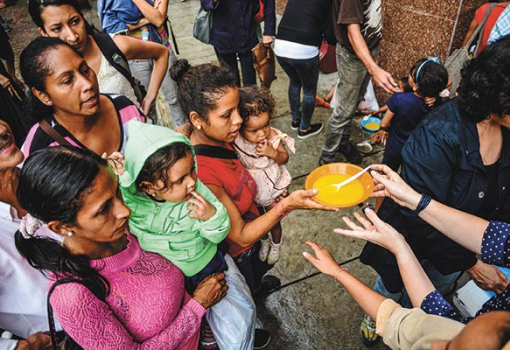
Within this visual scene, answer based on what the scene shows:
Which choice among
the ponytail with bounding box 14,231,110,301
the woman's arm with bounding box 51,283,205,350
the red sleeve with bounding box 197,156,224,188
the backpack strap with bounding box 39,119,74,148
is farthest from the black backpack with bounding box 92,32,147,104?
the woman's arm with bounding box 51,283,205,350

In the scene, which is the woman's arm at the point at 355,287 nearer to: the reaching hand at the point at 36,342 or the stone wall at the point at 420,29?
the reaching hand at the point at 36,342

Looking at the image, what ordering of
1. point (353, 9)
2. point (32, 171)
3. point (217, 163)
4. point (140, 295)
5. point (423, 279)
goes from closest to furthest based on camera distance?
point (32, 171) < point (140, 295) < point (423, 279) < point (217, 163) < point (353, 9)

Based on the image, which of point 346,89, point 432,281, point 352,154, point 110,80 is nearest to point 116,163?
point 110,80

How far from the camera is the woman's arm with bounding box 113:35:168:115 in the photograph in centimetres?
269

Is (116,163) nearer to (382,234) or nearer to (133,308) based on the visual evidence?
(133,308)

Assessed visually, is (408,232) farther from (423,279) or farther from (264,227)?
(264,227)

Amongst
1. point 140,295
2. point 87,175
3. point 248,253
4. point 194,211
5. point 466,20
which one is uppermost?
point 466,20

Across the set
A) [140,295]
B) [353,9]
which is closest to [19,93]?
[140,295]

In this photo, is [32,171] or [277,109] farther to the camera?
[277,109]

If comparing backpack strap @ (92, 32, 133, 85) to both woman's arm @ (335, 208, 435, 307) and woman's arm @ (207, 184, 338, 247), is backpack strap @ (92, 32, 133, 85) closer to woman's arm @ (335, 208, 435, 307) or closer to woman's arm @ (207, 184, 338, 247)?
woman's arm @ (207, 184, 338, 247)

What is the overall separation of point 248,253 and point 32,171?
53.3 inches

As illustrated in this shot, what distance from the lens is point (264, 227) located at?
182 centimetres

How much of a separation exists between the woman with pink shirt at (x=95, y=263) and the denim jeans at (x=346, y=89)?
281 cm

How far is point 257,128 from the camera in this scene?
6.95ft
